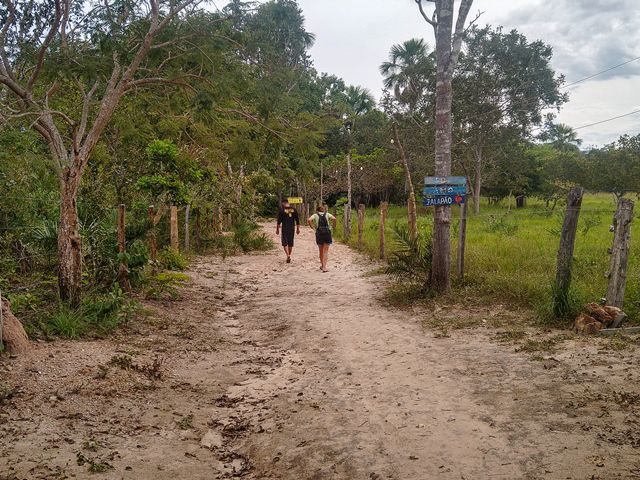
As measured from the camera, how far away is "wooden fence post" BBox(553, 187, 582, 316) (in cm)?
664

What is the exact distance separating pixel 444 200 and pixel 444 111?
1.50m

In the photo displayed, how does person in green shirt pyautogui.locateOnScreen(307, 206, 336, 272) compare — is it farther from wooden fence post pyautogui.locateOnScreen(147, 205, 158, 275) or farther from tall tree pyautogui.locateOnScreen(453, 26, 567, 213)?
tall tree pyautogui.locateOnScreen(453, 26, 567, 213)

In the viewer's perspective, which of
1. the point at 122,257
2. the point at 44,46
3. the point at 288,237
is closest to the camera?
the point at 44,46

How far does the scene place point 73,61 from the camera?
23.9 feet

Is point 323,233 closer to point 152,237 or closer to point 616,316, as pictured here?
point 152,237

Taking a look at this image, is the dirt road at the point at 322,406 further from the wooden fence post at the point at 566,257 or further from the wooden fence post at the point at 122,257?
the wooden fence post at the point at 122,257

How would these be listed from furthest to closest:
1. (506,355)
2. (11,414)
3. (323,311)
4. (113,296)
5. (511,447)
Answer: (323,311)
(113,296)
(506,355)
(11,414)
(511,447)

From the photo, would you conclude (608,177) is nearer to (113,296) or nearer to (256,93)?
(256,93)

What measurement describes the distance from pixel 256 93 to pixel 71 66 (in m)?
2.54

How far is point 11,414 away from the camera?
4090mm

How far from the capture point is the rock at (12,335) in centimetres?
502

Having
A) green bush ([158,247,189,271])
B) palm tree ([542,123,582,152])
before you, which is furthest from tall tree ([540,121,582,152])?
green bush ([158,247,189,271])

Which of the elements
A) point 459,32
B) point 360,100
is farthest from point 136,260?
point 360,100

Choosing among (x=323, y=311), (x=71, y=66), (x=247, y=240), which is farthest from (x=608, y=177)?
(x=71, y=66)
